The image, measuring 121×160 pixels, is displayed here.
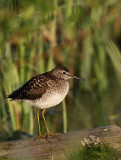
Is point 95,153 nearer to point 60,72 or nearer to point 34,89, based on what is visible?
point 34,89

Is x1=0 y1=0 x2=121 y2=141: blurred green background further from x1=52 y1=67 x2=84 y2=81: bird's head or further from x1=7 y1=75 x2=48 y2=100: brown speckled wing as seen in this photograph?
x1=7 y1=75 x2=48 y2=100: brown speckled wing

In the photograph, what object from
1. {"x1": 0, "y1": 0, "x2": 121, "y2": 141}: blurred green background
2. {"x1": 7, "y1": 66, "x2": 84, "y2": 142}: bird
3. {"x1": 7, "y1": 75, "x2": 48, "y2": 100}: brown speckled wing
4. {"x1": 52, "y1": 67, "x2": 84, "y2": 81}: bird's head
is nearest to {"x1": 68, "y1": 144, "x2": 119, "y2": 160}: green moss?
{"x1": 7, "y1": 66, "x2": 84, "y2": 142}: bird

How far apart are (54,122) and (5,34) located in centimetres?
196

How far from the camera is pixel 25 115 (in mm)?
8602

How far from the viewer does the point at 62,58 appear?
1070 centimetres

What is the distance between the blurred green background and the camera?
7780 mm

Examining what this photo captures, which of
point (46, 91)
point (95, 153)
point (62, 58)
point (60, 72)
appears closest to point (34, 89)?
point (46, 91)

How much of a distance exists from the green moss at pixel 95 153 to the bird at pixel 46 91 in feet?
2.36

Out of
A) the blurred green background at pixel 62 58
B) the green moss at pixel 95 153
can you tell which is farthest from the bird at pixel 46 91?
the green moss at pixel 95 153

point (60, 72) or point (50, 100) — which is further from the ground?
point (60, 72)

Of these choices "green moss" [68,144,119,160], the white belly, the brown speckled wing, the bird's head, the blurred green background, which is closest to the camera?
"green moss" [68,144,119,160]

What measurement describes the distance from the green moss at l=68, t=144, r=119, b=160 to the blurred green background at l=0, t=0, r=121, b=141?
1.64m

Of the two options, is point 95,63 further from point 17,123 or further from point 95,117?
point 17,123

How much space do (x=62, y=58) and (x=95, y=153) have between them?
18.6ft
